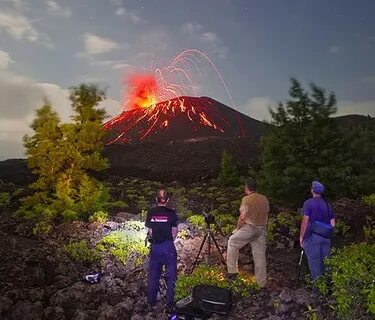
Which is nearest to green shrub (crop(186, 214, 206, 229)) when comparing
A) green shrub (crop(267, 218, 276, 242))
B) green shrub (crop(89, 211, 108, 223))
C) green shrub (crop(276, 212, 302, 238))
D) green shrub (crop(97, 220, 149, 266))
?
green shrub (crop(97, 220, 149, 266))

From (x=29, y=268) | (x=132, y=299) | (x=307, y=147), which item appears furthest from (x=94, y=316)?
(x=307, y=147)

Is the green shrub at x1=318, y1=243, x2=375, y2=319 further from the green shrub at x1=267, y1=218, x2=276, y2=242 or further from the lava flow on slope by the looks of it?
the lava flow on slope

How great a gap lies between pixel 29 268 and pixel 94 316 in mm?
3726

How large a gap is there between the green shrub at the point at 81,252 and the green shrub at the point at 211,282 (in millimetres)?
A: 4331

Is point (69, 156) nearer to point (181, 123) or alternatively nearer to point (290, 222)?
point (290, 222)

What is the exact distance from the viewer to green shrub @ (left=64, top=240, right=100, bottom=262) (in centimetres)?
1309

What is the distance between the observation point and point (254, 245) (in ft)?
31.0

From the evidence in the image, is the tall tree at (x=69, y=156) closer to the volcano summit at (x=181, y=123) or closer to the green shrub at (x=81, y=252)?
the green shrub at (x=81, y=252)

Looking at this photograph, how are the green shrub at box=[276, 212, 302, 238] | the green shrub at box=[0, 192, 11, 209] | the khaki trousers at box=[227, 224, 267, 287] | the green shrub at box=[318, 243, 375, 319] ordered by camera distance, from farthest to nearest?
the green shrub at box=[0, 192, 11, 209], the green shrub at box=[276, 212, 302, 238], the khaki trousers at box=[227, 224, 267, 287], the green shrub at box=[318, 243, 375, 319]

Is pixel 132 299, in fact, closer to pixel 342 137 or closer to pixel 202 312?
pixel 202 312

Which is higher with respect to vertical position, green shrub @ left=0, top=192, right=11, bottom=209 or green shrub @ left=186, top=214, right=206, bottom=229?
green shrub @ left=0, top=192, right=11, bottom=209

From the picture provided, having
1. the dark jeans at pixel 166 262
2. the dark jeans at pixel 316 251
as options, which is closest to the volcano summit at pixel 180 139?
the dark jeans at pixel 166 262

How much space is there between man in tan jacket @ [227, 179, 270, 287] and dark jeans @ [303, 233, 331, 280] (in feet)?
3.44

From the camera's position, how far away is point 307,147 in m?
21.0
